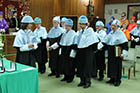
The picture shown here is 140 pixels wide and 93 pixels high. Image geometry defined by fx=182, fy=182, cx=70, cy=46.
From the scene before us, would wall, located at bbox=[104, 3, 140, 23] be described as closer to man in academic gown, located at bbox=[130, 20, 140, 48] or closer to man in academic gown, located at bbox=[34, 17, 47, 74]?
man in academic gown, located at bbox=[130, 20, 140, 48]

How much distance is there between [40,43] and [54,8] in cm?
318

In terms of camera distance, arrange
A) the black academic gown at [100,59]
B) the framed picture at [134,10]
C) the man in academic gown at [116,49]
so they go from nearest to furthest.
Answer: the man in academic gown at [116,49] < the black academic gown at [100,59] < the framed picture at [134,10]

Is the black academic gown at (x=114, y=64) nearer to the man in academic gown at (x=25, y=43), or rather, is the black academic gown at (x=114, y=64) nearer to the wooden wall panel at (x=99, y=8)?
the man in academic gown at (x=25, y=43)

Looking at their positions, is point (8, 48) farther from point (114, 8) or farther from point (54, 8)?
point (114, 8)

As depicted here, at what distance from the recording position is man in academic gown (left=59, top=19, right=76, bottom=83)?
4568 millimetres

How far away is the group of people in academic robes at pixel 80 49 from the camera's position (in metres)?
3.82

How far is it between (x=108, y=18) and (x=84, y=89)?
8.29m

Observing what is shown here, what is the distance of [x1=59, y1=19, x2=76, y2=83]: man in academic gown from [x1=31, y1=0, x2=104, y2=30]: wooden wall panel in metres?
3.48

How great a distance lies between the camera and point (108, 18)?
38.6 feet

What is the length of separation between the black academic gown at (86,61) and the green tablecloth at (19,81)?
180cm

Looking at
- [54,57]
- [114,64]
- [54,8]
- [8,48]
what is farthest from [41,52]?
[54,8]

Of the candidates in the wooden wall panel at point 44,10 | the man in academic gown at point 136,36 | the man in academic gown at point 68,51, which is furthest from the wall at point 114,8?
the man in academic gown at point 68,51

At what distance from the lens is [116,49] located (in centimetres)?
433

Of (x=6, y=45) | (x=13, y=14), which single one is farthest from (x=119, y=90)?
(x=13, y=14)
